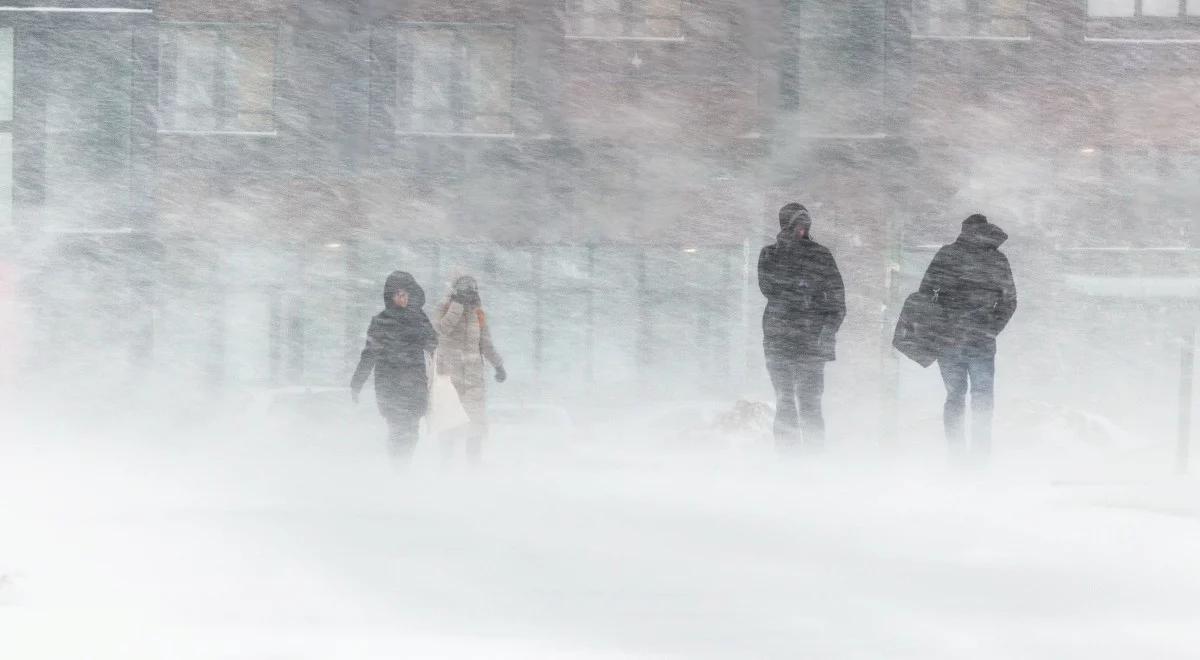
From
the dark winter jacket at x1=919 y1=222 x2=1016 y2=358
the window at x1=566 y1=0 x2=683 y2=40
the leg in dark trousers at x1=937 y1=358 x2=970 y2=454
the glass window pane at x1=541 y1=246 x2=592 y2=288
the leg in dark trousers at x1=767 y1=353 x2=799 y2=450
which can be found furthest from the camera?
the glass window pane at x1=541 y1=246 x2=592 y2=288

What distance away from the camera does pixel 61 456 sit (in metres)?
17.0

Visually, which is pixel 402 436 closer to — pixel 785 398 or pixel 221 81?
pixel 785 398

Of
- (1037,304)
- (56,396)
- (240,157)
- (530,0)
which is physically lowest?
(56,396)

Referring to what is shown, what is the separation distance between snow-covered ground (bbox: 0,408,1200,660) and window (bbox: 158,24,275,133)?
15.5 meters

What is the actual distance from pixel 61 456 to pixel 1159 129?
60.0 ft

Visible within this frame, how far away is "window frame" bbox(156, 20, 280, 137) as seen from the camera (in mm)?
27438

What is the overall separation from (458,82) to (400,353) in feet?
51.3

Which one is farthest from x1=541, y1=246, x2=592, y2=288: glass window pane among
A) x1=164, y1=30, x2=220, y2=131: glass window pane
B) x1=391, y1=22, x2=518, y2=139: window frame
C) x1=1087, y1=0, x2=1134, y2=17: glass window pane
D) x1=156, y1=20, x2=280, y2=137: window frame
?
x1=1087, y1=0, x2=1134, y2=17: glass window pane

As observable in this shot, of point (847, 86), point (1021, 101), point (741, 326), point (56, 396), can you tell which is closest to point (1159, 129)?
point (1021, 101)

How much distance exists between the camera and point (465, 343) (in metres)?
12.9

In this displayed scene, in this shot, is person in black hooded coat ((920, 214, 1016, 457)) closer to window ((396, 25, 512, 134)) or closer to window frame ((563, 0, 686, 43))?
window frame ((563, 0, 686, 43))

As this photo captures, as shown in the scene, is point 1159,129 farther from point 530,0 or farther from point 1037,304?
point 530,0

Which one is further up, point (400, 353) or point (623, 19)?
point (623, 19)

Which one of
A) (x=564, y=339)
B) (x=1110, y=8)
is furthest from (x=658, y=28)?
(x=1110, y=8)
